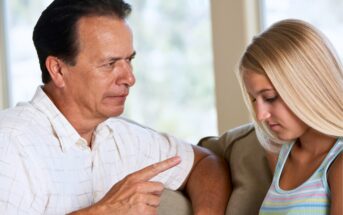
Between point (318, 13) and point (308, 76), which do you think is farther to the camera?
point (318, 13)

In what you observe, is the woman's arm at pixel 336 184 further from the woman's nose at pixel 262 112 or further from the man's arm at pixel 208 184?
the man's arm at pixel 208 184

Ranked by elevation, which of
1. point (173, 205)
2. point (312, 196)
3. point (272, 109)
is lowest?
point (173, 205)

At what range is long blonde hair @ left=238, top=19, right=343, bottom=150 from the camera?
5.63ft

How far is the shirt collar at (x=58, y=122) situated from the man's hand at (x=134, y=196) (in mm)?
281

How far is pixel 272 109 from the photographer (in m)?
1.76

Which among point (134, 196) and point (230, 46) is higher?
point (230, 46)

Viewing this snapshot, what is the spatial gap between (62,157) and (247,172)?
559 millimetres

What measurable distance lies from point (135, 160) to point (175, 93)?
3.90ft

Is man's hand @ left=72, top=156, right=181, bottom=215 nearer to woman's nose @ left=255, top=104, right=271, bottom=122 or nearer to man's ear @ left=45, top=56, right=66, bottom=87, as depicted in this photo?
woman's nose @ left=255, top=104, right=271, bottom=122

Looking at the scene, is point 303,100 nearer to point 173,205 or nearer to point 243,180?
point 243,180

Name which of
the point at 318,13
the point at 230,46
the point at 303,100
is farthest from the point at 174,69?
the point at 303,100

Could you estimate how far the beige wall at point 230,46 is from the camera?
9.43ft

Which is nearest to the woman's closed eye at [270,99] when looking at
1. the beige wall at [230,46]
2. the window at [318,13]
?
the window at [318,13]

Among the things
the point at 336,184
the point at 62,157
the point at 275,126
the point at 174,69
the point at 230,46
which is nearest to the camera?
the point at 336,184
